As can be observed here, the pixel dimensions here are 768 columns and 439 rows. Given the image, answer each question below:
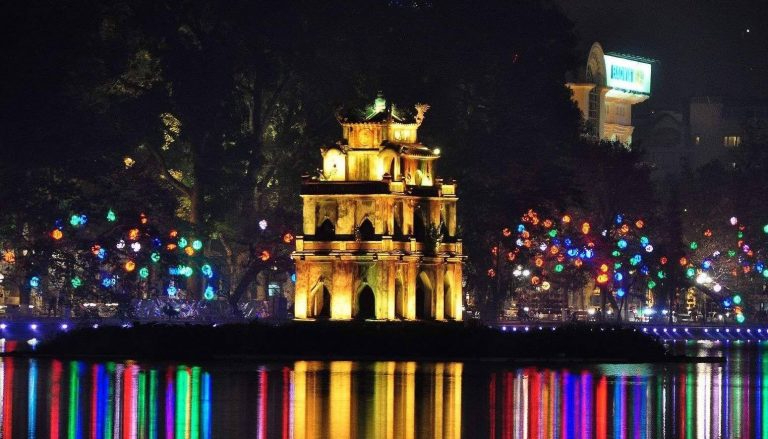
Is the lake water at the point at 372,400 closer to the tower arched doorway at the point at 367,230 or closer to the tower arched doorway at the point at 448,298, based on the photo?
the tower arched doorway at the point at 367,230

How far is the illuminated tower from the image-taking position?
71188 mm

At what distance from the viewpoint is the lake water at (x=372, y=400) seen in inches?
1781

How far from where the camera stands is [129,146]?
98.5 m

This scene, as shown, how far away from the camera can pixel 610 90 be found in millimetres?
159750

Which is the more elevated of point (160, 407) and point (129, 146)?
point (129, 146)

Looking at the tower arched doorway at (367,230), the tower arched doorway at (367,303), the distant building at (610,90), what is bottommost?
the tower arched doorway at (367,303)

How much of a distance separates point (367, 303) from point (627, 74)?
311 ft

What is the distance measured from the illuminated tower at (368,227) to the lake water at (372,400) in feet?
13.5

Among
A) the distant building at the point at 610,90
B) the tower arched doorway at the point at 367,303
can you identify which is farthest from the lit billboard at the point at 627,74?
the tower arched doorway at the point at 367,303

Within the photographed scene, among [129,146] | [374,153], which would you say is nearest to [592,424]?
[374,153]

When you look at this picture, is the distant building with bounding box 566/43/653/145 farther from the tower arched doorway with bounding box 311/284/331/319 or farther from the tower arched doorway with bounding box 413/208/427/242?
the tower arched doorway with bounding box 311/284/331/319

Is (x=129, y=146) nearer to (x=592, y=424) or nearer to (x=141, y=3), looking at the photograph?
(x=141, y=3)

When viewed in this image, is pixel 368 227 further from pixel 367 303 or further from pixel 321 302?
pixel 321 302

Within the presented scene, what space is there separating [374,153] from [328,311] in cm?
526
